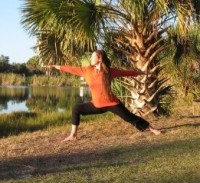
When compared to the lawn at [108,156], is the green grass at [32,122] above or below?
below

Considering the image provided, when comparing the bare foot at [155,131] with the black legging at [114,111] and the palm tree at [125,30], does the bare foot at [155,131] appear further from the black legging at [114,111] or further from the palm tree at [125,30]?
the palm tree at [125,30]

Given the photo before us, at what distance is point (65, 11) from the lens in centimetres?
1198

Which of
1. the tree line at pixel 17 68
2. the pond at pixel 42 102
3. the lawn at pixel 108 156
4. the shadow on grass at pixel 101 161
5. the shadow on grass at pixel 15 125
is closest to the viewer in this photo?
the lawn at pixel 108 156

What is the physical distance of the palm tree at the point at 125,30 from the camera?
1191 cm

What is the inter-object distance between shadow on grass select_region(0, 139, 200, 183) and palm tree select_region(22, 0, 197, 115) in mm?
3816

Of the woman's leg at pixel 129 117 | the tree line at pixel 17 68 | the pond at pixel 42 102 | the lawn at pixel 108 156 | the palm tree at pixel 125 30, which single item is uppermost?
the palm tree at pixel 125 30

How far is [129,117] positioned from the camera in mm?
10125

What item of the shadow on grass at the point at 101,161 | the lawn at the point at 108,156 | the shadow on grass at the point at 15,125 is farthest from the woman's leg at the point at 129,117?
the shadow on grass at the point at 15,125

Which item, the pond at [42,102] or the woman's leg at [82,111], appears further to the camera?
the pond at [42,102]

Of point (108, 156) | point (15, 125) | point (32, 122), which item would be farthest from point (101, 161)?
point (32, 122)

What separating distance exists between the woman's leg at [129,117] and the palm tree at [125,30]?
2571 millimetres

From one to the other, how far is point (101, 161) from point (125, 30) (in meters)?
5.85

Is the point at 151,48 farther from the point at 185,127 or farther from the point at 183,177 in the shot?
the point at 183,177

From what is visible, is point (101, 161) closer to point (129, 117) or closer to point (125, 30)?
point (129, 117)
